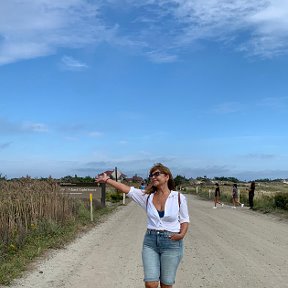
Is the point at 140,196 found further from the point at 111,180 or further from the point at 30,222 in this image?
the point at 30,222

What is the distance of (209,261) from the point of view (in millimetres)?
10602

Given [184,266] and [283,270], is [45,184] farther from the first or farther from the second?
[283,270]

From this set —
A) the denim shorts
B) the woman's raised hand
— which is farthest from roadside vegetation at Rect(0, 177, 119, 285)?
the denim shorts

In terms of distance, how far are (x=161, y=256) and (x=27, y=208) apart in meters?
9.48

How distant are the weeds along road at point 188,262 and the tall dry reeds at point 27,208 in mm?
1268

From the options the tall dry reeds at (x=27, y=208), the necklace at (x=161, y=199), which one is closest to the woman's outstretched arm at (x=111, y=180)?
the necklace at (x=161, y=199)

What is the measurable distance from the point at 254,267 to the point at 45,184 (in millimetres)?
9599

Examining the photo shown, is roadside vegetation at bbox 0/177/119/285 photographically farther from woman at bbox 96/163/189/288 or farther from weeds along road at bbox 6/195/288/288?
woman at bbox 96/163/189/288

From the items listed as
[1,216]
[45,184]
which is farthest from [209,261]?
[45,184]

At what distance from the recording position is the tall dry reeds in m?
12.0

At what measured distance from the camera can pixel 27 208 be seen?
14117mm

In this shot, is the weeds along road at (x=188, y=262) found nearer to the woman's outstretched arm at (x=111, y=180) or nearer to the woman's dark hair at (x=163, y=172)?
the woman's outstretched arm at (x=111, y=180)


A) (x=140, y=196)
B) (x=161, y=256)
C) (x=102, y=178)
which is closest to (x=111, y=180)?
(x=102, y=178)

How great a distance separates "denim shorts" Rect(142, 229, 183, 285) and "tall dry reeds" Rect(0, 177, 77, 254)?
637 cm
